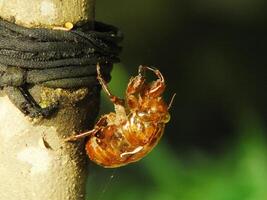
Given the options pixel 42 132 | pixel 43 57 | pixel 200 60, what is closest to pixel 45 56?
pixel 43 57

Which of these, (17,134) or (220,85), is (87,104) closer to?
(17,134)

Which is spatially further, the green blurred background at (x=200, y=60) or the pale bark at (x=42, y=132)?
the green blurred background at (x=200, y=60)

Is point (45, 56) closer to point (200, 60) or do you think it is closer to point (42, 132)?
point (42, 132)

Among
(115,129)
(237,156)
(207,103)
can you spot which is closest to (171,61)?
(207,103)

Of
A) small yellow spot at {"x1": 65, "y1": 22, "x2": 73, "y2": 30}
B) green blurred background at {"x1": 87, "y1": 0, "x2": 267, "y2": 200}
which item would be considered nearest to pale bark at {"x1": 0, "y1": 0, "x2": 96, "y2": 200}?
small yellow spot at {"x1": 65, "y1": 22, "x2": 73, "y2": 30}

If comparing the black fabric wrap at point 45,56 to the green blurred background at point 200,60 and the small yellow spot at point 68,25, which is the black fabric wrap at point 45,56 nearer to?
the small yellow spot at point 68,25

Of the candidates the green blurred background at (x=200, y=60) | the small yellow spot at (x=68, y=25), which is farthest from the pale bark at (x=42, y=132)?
the green blurred background at (x=200, y=60)

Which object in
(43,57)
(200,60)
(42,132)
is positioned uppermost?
(43,57)
